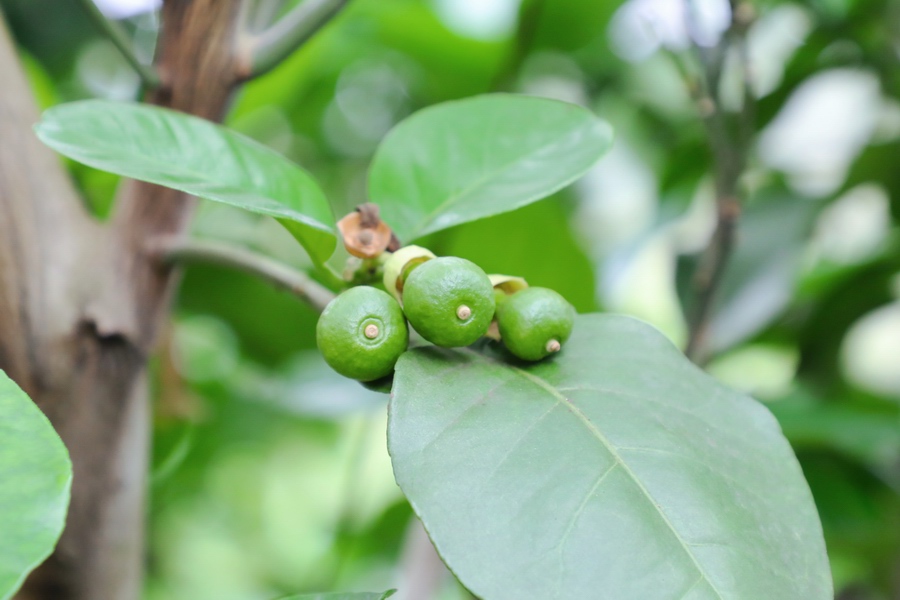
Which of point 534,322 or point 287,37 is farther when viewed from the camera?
point 287,37

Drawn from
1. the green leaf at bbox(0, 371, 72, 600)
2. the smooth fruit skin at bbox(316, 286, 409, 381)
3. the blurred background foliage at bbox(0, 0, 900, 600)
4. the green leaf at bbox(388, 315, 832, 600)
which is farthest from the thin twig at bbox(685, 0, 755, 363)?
the green leaf at bbox(0, 371, 72, 600)

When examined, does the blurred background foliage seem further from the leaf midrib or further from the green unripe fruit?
the leaf midrib

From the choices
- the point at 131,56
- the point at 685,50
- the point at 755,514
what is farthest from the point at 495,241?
the point at 755,514

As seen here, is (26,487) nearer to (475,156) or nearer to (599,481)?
(599,481)

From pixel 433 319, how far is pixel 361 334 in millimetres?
42

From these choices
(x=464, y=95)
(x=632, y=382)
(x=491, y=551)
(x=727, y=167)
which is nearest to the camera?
(x=491, y=551)

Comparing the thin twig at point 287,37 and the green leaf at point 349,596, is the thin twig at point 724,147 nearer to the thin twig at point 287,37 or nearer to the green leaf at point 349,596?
the thin twig at point 287,37

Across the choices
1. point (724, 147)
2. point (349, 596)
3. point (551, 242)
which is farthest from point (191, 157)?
point (551, 242)

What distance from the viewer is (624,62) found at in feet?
5.16

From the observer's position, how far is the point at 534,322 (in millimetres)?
482

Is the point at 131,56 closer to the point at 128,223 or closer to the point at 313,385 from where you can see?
the point at 128,223

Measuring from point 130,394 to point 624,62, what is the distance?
122 centimetres

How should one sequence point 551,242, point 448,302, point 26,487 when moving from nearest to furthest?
point 26,487 < point 448,302 < point 551,242

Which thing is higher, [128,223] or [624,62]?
[128,223]
